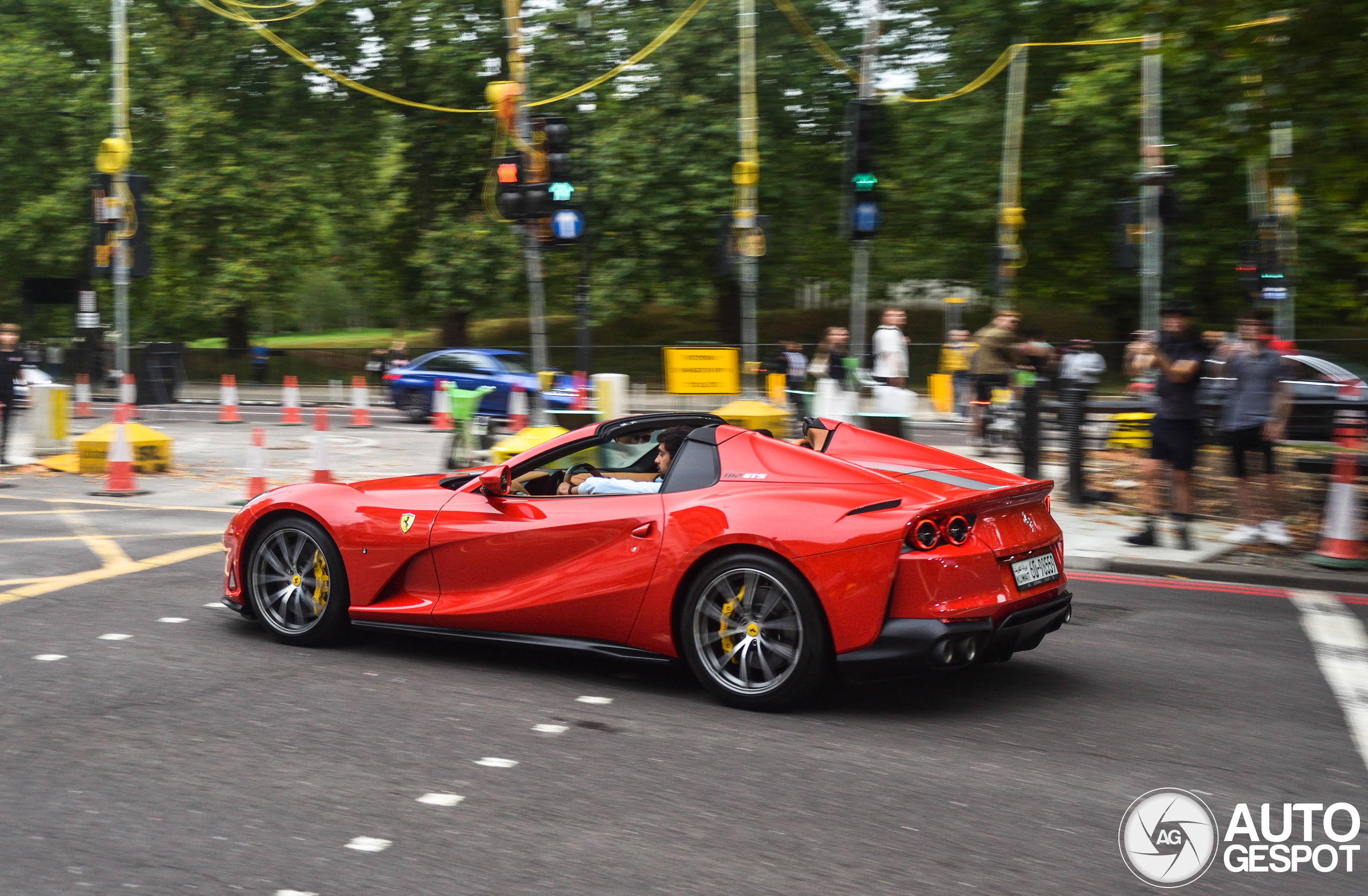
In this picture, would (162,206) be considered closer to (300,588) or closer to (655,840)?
(300,588)

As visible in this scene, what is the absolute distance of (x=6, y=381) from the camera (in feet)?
53.7

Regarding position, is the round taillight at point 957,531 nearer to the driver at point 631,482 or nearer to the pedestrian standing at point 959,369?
the driver at point 631,482

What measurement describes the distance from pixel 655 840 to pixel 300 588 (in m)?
3.25

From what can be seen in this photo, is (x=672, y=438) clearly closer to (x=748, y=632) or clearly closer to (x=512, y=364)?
(x=748, y=632)

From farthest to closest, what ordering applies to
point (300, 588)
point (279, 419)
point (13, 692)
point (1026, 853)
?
1. point (279, 419)
2. point (300, 588)
3. point (13, 692)
4. point (1026, 853)

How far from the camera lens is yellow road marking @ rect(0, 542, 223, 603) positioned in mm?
7961

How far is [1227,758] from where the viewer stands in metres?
4.79

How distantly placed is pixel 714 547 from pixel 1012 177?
27469 mm

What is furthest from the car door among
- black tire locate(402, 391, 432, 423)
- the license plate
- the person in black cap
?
black tire locate(402, 391, 432, 423)

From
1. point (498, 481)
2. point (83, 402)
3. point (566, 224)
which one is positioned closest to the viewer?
point (498, 481)

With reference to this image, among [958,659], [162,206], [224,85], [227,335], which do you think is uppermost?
[224,85]

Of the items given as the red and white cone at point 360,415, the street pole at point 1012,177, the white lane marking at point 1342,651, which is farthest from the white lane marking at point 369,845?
the street pole at point 1012,177

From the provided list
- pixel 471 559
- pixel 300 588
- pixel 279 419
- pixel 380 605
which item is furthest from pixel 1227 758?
pixel 279 419

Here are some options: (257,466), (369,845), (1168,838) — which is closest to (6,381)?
(257,466)
